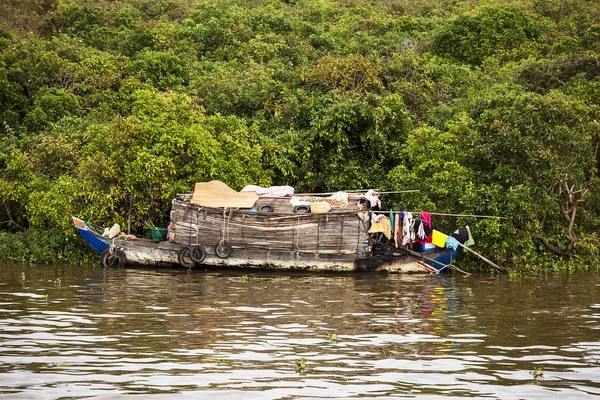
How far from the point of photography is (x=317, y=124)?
25.4 m

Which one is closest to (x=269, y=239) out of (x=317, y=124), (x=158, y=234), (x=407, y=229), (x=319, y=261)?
(x=319, y=261)

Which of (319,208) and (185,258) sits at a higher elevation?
(319,208)

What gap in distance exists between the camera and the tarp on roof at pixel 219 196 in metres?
21.7

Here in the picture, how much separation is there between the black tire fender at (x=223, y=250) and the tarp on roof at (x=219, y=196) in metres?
0.98

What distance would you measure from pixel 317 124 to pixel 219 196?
194 inches

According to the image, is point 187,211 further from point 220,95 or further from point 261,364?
point 261,364

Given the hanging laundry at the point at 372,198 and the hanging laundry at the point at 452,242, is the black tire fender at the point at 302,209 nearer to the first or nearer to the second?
the hanging laundry at the point at 372,198

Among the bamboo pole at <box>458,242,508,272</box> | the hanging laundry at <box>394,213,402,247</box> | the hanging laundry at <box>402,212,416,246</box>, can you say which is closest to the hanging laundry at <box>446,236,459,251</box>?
the bamboo pole at <box>458,242,508,272</box>

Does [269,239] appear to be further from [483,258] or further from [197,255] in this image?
[483,258]

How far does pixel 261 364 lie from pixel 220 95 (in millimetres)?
18770

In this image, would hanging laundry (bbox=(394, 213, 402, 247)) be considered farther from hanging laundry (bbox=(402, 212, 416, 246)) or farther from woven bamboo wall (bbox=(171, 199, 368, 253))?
woven bamboo wall (bbox=(171, 199, 368, 253))

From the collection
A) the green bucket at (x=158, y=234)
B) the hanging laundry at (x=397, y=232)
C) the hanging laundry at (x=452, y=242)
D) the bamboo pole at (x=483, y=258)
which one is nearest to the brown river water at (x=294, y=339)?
the bamboo pole at (x=483, y=258)

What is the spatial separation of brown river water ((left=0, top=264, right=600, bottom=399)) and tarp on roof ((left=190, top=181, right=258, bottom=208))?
2.72 m

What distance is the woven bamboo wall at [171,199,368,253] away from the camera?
843 inches
